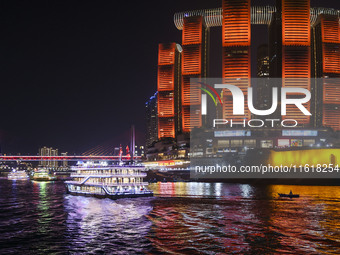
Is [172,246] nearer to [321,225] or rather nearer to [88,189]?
[321,225]

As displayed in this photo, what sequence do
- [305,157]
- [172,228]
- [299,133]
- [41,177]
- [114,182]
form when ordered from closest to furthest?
[172,228] < [114,182] < [305,157] < [41,177] < [299,133]

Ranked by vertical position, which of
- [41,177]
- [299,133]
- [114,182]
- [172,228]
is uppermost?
[299,133]

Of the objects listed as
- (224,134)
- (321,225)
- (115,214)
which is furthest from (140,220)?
(224,134)

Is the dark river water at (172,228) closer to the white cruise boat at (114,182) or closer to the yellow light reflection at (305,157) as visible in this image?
the white cruise boat at (114,182)

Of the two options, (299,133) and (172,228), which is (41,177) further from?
(172,228)

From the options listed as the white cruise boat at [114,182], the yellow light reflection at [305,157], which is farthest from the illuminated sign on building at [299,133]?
the white cruise boat at [114,182]

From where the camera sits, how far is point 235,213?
53062mm

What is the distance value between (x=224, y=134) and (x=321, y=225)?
471 feet

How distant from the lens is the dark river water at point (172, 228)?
34125mm

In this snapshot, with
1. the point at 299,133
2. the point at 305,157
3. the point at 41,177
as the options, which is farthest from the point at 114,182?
the point at 299,133

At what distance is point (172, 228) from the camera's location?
42.4 metres

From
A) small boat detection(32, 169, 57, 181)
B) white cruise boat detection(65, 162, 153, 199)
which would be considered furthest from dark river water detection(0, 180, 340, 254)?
small boat detection(32, 169, 57, 181)

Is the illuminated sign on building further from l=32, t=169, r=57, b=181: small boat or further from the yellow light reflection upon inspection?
l=32, t=169, r=57, b=181: small boat

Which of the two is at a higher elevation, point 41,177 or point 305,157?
point 305,157
